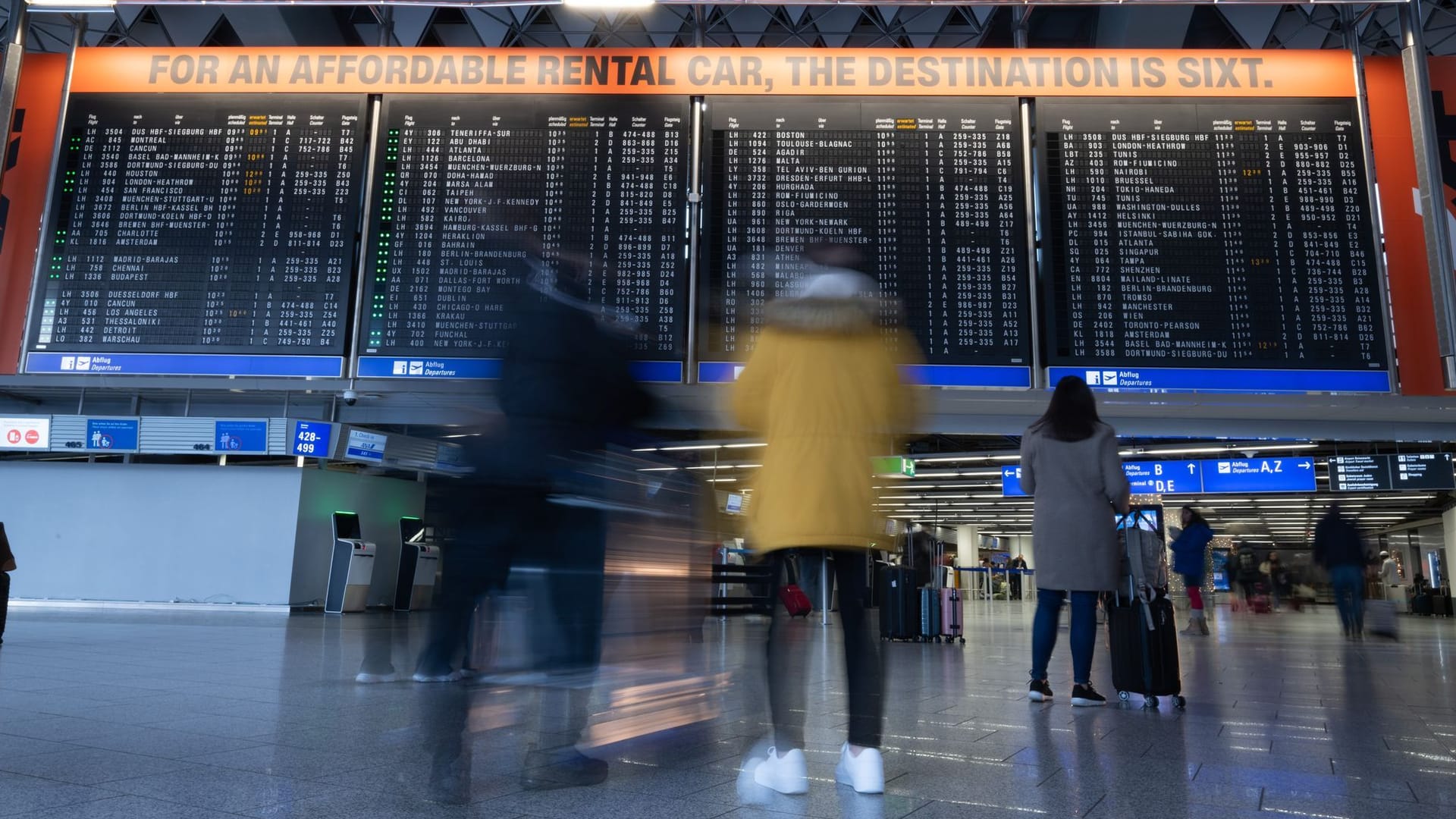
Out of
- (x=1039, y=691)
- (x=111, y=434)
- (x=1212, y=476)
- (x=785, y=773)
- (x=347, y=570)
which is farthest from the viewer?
(x=1212, y=476)

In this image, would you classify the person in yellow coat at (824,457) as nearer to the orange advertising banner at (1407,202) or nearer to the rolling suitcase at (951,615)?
the orange advertising banner at (1407,202)

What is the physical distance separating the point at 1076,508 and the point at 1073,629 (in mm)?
536

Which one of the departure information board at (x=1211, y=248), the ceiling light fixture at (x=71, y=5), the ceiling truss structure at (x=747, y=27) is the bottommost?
the departure information board at (x=1211, y=248)

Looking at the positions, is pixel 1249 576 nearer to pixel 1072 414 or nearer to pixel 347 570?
pixel 347 570

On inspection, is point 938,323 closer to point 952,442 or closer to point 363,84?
point 363,84

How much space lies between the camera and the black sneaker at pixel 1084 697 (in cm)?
404

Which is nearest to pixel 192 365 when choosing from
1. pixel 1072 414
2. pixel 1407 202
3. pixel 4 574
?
pixel 4 574

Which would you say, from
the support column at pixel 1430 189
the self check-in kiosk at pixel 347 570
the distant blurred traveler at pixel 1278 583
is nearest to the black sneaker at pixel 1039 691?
the support column at pixel 1430 189

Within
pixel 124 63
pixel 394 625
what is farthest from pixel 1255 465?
pixel 124 63

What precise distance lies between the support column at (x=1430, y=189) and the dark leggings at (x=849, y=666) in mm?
7135

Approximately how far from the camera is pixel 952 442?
1973cm

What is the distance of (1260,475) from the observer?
14586 millimetres

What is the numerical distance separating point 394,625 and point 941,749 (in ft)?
25.4

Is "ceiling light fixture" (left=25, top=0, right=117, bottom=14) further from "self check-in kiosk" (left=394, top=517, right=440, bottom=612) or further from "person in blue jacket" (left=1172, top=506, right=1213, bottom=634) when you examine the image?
"person in blue jacket" (left=1172, top=506, right=1213, bottom=634)
